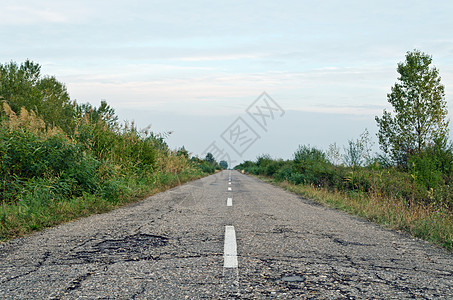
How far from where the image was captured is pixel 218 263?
12.2ft

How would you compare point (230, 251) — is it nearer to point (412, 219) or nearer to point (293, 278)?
point (293, 278)

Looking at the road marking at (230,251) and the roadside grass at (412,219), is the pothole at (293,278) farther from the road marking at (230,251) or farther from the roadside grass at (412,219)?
the roadside grass at (412,219)

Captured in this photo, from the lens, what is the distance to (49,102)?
32.9 m

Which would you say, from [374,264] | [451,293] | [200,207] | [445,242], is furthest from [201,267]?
[200,207]

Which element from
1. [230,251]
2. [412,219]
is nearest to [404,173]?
[412,219]

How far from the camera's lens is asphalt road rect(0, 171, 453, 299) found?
2.97 meters

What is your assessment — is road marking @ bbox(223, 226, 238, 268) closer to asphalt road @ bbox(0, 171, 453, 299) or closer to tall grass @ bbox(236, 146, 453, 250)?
asphalt road @ bbox(0, 171, 453, 299)

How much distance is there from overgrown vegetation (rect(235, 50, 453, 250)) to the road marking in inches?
130

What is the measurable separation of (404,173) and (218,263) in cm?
1194

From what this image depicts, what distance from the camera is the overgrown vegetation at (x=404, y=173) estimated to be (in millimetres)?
7352

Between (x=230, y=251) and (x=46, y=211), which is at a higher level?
(x=46, y=211)

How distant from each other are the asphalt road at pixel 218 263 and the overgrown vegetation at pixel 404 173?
1.74 meters

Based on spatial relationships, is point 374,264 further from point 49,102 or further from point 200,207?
point 49,102

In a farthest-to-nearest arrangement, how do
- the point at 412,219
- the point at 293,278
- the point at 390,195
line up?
the point at 390,195 < the point at 412,219 < the point at 293,278
